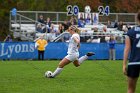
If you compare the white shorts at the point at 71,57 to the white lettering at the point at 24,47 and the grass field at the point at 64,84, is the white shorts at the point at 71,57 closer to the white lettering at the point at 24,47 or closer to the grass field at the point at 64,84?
the grass field at the point at 64,84

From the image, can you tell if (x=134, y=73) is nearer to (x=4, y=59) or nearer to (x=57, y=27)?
(x=4, y=59)

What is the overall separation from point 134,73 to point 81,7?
4160 cm

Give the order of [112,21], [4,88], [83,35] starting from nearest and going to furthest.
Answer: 1. [4,88]
2. [83,35]
3. [112,21]

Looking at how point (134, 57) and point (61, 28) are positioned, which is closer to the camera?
point (134, 57)

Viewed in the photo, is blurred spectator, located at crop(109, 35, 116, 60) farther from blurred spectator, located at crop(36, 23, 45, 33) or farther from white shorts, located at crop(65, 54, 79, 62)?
white shorts, located at crop(65, 54, 79, 62)

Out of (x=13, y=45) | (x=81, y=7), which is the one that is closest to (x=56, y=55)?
(x=13, y=45)

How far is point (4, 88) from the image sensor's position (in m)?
14.7

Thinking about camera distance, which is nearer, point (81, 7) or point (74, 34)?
point (74, 34)

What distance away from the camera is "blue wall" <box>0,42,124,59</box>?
1374 inches

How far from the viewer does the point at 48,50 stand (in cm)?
3556

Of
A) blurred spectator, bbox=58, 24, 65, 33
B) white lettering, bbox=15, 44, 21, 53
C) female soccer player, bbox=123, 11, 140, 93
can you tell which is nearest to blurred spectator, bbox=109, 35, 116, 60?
blurred spectator, bbox=58, 24, 65, 33

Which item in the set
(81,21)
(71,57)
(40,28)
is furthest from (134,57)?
(81,21)

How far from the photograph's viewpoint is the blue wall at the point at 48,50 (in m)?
34.9

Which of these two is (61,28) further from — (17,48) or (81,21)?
(17,48)
